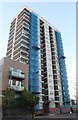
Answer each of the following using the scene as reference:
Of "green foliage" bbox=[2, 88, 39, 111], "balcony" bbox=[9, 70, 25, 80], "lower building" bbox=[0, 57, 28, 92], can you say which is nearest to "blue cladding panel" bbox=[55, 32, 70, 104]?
"lower building" bbox=[0, 57, 28, 92]

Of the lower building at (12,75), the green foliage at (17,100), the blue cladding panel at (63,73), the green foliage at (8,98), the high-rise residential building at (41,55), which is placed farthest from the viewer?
the blue cladding panel at (63,73)

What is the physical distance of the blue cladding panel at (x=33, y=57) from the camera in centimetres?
3375

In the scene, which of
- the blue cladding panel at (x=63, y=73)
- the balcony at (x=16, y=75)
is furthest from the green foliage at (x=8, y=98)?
the blue cladding panel at (x=63, y=73)

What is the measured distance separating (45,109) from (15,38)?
1678 centimetres

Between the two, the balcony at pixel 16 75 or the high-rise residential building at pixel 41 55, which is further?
the high-rise residential building at pixel 41 55

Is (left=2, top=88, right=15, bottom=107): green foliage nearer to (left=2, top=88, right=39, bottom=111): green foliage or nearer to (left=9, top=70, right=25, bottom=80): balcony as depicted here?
(left=2, top=88, right=39, bottom=111): green foliage

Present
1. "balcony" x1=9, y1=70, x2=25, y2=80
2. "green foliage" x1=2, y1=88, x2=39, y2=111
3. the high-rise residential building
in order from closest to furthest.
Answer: "green foliage" x1=2, y1=88, x2=39, y2=111 → "balcony" x1=9, y1=70, x2=25, y2=80 → the high-rise residential building

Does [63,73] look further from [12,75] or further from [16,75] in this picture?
[12,75]

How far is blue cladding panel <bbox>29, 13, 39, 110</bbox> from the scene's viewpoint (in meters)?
33.8

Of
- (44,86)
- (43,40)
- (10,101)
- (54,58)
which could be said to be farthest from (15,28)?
(10,101)

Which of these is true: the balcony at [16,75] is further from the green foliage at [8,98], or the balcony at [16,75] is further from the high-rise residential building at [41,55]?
the high-rise residential building at [41,55]

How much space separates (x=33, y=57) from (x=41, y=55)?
459 cm

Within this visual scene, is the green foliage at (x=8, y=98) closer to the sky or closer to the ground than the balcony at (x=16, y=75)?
closer to the ground

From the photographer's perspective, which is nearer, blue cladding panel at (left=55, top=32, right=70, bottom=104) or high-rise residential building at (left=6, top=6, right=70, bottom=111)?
high-rise residential building at (left=6, top=6, right=70, bottom=111)
